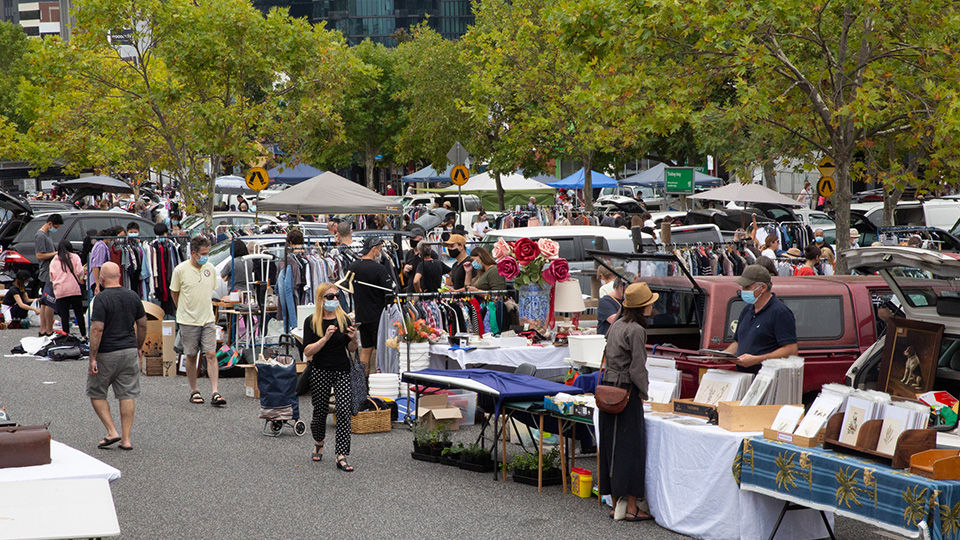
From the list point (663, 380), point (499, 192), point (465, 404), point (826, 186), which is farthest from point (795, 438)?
point (499, 192)

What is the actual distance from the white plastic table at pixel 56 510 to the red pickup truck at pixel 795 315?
4.74m

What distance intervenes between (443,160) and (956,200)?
21424 millimetres

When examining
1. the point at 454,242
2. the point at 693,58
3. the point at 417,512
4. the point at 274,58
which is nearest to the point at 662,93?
the point at 693,58

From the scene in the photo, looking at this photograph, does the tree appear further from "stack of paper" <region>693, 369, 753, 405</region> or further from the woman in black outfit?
"stack of paper" <region>693, 369, 753, 405</region>

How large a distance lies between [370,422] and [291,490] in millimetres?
2184

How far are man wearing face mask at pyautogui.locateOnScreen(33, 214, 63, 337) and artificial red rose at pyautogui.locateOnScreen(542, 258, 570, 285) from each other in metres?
8.56

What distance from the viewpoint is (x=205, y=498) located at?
8172mm

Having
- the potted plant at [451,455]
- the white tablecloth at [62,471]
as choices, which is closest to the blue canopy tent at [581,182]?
the potted plant at [451,455]

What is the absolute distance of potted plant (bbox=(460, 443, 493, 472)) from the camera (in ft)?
29.8

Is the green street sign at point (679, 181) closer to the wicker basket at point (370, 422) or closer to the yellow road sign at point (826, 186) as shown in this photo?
the yellow road sign at point (826, 186)

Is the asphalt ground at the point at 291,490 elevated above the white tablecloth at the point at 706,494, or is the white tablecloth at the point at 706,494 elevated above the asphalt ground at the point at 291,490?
the white tablecloth at the point at 706,494

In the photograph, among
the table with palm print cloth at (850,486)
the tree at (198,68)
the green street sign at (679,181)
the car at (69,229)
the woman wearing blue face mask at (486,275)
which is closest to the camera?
the table with palm print cloth at (850,486)

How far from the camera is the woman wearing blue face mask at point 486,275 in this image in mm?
12703

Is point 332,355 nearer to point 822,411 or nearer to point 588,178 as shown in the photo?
point 822,411
